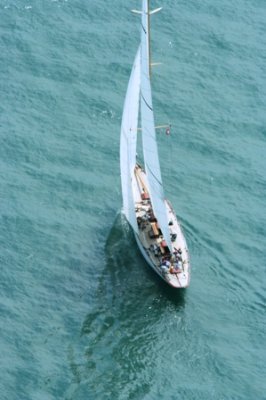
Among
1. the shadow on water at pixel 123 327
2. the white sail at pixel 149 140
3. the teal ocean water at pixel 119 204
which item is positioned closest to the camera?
the shadow on water at pixel 123 327

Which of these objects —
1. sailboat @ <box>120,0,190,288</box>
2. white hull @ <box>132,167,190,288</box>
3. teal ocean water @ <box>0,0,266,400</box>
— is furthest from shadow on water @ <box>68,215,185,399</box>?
sailboat @ <box>120,0,190,288</box>

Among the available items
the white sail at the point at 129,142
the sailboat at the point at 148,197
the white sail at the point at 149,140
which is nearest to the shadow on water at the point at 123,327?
the sailboat at the point at 148,197

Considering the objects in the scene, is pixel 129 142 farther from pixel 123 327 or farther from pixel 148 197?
pixel 123 327

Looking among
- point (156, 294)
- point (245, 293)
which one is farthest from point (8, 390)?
point (245, 293)

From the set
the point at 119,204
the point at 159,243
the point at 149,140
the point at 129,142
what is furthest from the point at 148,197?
the point at 149,140

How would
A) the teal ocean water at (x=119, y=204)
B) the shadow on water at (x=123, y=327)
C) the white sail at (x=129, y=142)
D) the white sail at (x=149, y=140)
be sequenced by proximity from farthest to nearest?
the white sail at (x=129, y=142), the white sail at (x=149, y=140), the teal ocean water at (x=119, y=204), the shadow on water at (x=123, y=327)

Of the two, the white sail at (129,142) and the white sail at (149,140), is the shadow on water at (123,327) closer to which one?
the white sail at (129,142)

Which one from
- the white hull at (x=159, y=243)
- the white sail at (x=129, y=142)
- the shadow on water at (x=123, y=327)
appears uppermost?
the white sail at (x=129, y=142)
